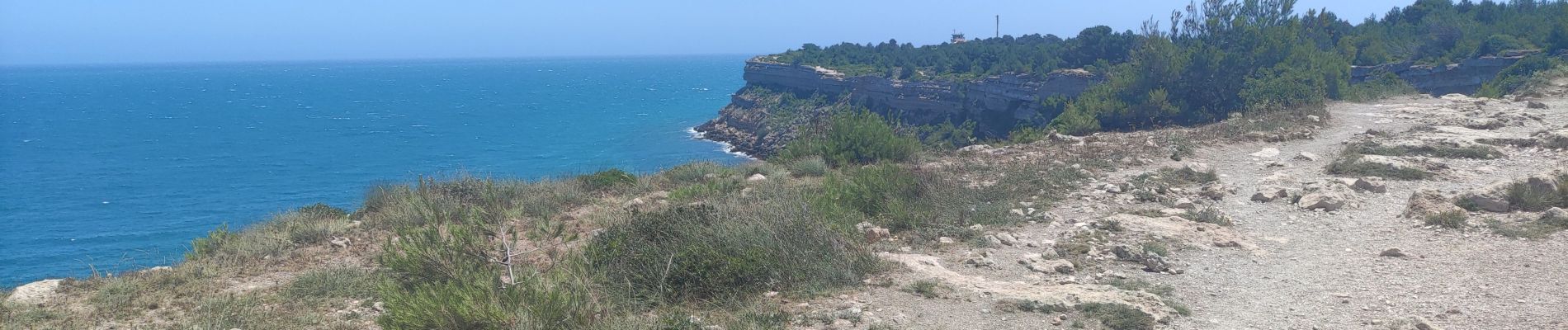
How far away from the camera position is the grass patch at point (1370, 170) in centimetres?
1047

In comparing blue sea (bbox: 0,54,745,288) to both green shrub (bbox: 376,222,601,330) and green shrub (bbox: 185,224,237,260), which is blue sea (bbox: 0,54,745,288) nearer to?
green shrub (bbox: 185,224,237,260)

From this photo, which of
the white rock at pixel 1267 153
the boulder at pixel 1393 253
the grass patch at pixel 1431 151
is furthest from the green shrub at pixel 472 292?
the grass patch at pixel 1431 151

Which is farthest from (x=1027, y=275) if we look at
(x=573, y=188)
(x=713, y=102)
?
(x=713, y=102)

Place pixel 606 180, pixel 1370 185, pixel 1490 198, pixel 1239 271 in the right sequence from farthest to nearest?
pixel 606 180
pixel 1370 185
pixel 1490 198
pixel 1239 271

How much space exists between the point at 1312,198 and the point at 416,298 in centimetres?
824

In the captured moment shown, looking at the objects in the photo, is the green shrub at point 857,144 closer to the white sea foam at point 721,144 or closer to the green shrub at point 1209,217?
the green shrub at point 1209,217

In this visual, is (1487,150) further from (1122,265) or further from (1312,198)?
(1122,265)

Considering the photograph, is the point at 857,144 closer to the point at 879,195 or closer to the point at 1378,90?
the point at 879,195

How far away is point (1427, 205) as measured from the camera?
854 cm

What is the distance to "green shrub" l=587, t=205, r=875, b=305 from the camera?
623cm

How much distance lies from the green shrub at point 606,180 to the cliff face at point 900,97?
19870 millimetres

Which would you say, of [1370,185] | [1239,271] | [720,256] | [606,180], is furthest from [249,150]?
[1239,271]

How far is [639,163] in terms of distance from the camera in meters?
47.4

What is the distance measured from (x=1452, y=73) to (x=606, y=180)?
88.3 ft
